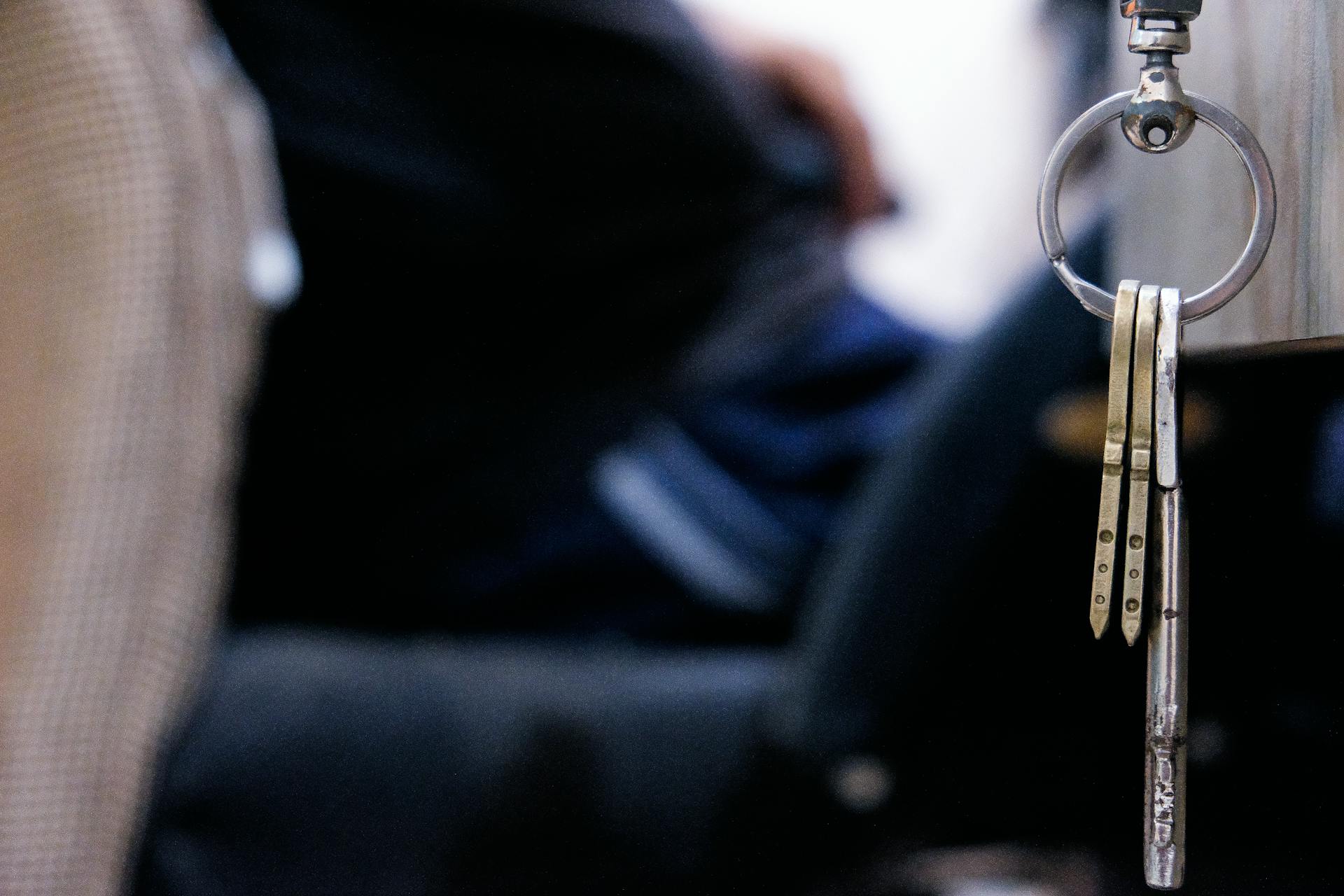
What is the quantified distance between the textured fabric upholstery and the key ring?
0.94ft

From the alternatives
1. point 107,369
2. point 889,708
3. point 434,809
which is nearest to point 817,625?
point 889,708

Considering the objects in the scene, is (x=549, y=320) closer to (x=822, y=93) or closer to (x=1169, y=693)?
(x=822, y=93)

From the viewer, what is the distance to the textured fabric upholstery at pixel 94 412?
1.05 ft

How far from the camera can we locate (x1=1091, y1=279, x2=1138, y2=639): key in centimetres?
17

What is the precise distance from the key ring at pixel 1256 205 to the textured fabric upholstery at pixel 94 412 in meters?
0.29

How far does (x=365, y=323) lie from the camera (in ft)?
1.47

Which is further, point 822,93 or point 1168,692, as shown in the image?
point 822,93

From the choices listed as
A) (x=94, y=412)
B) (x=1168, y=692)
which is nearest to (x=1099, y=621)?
(x=1168, y=692)

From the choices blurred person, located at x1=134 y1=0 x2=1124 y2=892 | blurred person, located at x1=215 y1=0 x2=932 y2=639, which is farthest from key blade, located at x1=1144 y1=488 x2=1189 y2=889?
blurred person, located at x1=215 y1=0 x2=932 y2=639

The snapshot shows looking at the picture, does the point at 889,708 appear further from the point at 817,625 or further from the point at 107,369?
the point at 107,369

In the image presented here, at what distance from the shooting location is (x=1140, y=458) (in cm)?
18

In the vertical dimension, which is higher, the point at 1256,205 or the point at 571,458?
the point at 1256,205

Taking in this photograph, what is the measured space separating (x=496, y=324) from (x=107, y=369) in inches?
6.5

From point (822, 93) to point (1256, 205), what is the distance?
0.35m
